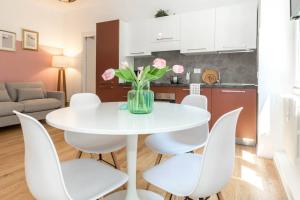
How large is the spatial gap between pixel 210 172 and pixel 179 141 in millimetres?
823

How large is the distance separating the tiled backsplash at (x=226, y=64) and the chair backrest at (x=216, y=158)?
2.87 m

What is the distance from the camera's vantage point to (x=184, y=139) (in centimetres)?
179

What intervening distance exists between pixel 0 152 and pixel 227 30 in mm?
3580

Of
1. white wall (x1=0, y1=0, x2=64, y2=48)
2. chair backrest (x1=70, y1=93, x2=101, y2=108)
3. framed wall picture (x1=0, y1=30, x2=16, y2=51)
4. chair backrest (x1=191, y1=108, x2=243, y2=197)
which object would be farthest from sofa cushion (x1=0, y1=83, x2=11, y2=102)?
chair backrest (x1=191, y1=108, x2=243, y2=197)

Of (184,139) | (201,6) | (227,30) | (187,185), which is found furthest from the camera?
(201,6)

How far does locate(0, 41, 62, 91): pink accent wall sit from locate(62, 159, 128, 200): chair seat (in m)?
4.31

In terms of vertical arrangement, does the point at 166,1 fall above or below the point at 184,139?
above

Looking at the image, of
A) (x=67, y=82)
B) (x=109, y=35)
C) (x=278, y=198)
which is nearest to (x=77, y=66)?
(x=67, y=82)

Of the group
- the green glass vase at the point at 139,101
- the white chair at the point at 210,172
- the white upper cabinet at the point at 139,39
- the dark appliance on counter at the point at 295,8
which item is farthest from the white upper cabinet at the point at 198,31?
the white chair at the point at 210,172

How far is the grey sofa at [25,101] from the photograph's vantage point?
3686 millimetres

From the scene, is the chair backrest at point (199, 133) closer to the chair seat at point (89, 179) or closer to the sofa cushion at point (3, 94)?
the chair seat at point (89, 179)

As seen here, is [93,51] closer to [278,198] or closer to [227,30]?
[227,30]

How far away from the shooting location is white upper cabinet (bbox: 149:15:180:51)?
369cm

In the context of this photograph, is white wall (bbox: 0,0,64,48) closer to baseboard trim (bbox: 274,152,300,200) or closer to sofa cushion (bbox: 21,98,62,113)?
sofa cushion (bbox: 21,98,62,113)
